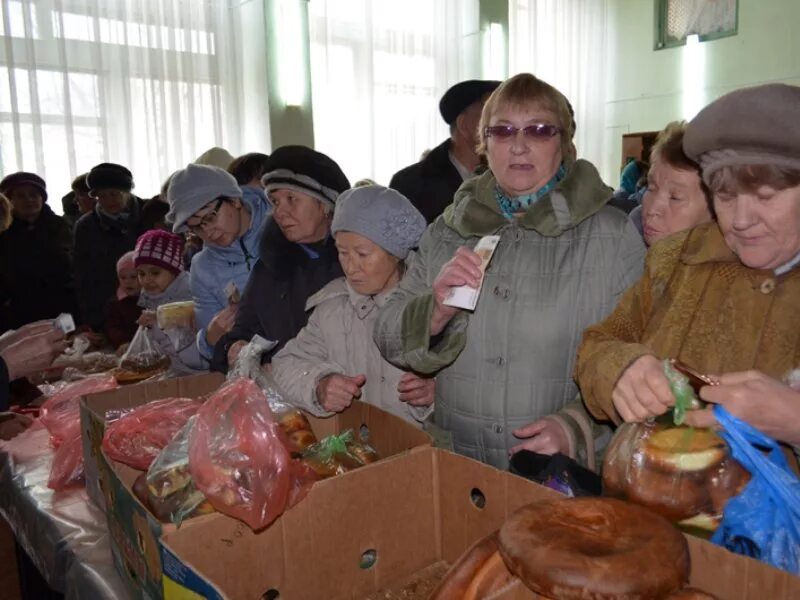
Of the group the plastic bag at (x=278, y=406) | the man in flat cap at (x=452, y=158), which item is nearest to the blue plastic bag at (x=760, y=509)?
the plastic bag at (x=278, y=406)

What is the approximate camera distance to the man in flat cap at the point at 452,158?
10.2 feet

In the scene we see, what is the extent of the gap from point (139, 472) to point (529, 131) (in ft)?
3.70

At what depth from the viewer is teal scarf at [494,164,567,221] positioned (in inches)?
60.9

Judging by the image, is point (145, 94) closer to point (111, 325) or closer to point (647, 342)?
point (111, 325)

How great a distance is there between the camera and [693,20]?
8.32 metres

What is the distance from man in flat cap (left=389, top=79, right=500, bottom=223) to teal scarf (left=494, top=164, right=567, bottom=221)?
1.58 meters

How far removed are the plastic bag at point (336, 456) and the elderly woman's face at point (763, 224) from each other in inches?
29.9

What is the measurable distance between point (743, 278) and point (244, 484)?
2.78 ft

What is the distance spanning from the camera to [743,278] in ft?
3.40

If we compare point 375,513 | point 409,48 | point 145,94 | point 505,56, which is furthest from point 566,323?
point 505,56

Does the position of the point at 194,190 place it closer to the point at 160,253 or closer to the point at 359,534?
the point at 160,253

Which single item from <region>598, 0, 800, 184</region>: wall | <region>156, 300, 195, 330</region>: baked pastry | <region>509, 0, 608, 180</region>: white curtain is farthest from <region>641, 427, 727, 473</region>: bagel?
<region>598, 0, 800, 184</region>: wall

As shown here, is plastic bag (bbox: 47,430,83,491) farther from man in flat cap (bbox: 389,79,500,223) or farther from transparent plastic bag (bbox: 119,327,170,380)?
man in flat cap (bbox: 389,79,500,223)

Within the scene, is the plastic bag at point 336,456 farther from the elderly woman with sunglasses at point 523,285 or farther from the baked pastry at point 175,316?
the baked pastry at point 175,316
